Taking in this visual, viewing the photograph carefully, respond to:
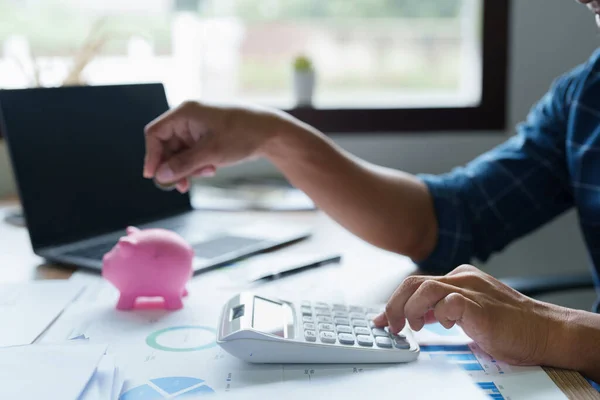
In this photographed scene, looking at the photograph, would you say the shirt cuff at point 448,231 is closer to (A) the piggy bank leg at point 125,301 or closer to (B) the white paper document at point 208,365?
(B) the white paper document at point 208,365

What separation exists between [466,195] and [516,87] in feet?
2.01

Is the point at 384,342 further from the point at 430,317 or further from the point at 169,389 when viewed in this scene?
the point at 169,389

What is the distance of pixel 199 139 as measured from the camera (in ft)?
2.73

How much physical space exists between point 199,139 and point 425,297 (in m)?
0.38

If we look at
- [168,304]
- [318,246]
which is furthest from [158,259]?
A: [318,246]

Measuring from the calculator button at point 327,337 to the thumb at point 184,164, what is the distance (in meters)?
0.32

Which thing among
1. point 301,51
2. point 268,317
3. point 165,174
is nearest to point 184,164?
point 165,174

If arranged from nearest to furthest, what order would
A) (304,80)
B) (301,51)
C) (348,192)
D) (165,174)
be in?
Answer: (165,174), (348,192), (304,80), (301,51)

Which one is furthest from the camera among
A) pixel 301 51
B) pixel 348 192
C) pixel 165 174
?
pixel 301 51

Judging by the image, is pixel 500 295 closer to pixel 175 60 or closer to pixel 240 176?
pixel 240 176

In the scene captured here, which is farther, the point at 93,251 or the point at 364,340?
the point at 93,251

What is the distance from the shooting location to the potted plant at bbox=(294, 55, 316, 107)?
1.46 meters

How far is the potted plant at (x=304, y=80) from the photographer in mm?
1465

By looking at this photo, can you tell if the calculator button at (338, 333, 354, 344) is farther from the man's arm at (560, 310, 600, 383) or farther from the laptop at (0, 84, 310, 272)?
the laptop at (0, 84, 310, 272)
